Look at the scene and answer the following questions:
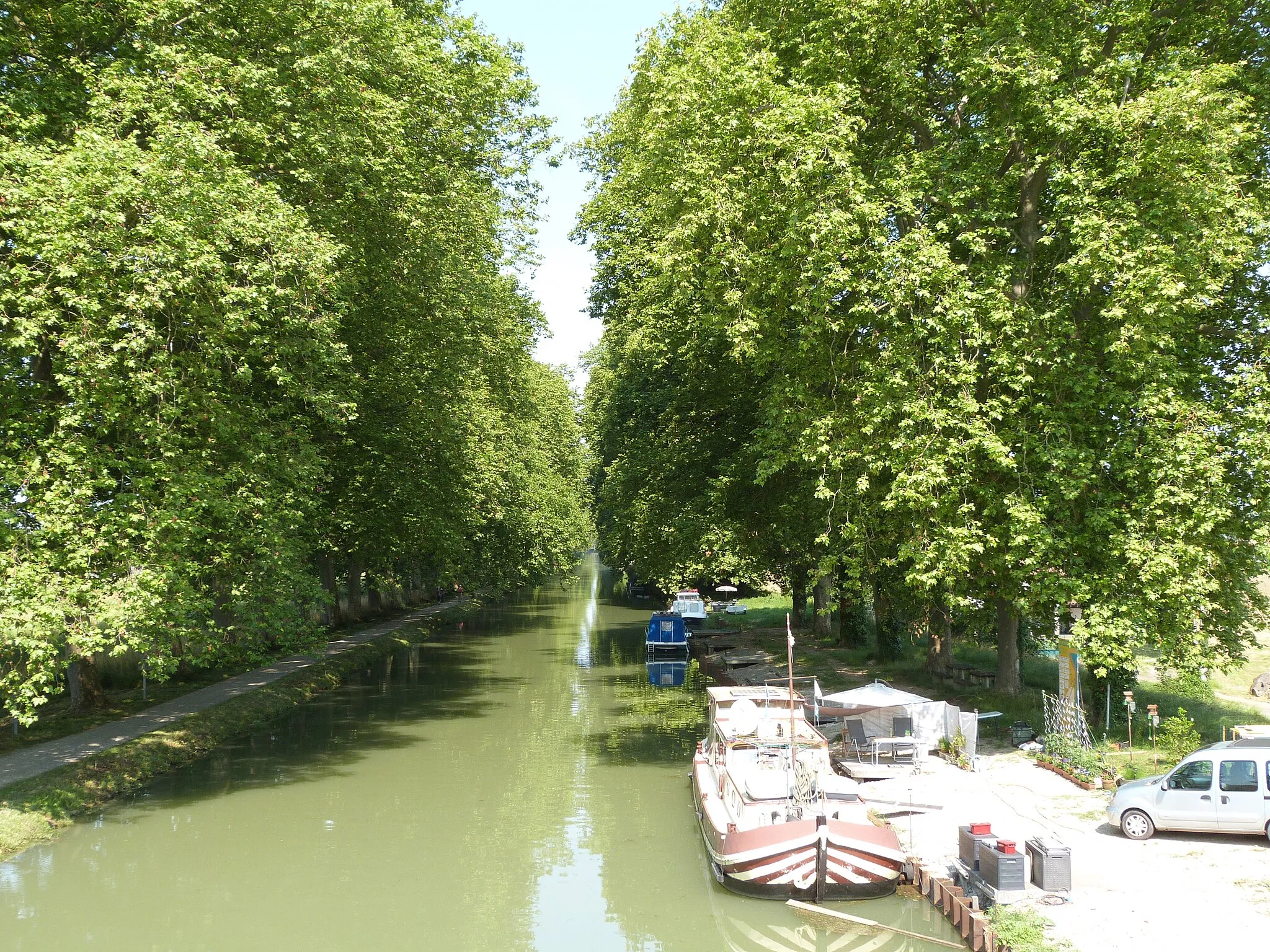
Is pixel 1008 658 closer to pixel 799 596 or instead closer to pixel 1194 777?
pixel 1194 777

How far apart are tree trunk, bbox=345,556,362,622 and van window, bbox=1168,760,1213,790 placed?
3813 centimetres

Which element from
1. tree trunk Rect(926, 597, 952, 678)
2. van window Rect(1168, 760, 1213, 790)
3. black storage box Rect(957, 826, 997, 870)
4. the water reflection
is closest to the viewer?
black storage box Rect(957, 826, 997, 870)

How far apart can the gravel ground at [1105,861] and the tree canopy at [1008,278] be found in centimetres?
366

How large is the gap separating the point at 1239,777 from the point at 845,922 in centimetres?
617

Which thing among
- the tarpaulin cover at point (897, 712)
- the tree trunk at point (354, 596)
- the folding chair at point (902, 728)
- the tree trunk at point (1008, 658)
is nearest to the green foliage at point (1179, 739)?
the tarpaulin cover at point (897, 712)

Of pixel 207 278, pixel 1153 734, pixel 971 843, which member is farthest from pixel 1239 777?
pixel 207 278

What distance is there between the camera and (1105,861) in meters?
13.4

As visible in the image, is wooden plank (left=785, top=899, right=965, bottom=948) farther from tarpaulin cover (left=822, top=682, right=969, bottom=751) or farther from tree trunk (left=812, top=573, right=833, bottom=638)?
tree trunk (left=812, top=573, right=833, bottom=638)

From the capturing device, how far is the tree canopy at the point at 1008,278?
58.2 ft

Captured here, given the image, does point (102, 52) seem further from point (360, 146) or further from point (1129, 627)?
point (1129, 627)

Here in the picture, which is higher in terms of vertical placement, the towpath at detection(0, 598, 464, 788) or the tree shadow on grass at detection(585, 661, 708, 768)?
the towpath at detection(0, 598, 464, 788)

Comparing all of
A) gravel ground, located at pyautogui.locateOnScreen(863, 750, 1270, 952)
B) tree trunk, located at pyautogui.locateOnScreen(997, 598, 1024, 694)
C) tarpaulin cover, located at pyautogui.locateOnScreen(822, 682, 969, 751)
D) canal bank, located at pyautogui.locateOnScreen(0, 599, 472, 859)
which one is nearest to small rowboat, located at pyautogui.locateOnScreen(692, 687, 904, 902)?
gravel ground, located at pyautogui.locateOnScreen(863, 750, 1270, 952)

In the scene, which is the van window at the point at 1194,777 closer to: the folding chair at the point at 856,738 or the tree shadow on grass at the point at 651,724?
the folding chair at the point at 856,738

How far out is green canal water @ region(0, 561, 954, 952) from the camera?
1355cm
